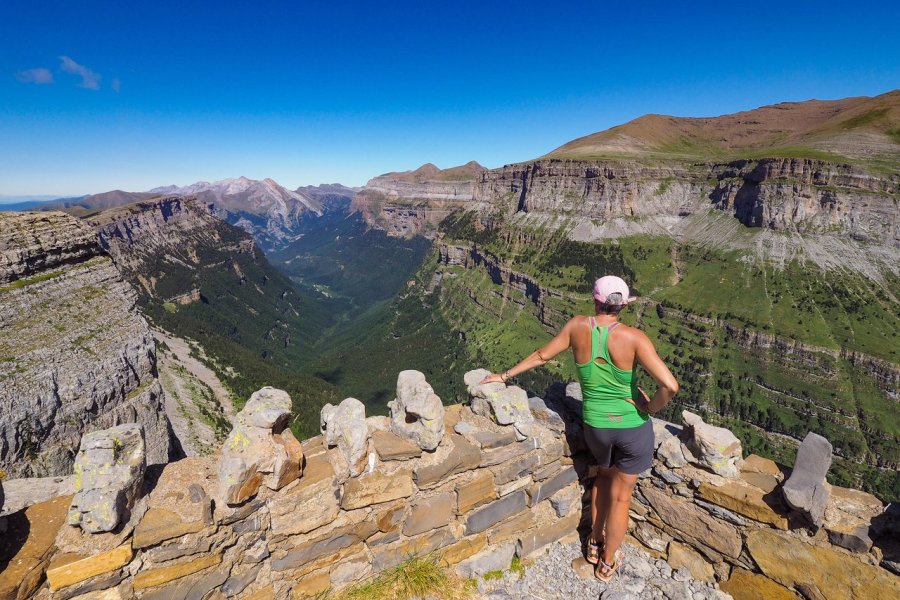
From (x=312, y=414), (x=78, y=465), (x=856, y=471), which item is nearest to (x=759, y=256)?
(x=856, y=471)

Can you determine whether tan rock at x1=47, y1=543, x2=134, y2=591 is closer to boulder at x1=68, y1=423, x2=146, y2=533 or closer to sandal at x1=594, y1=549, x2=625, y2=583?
boulder at x1=68, y1=423, x2=146, y2=533

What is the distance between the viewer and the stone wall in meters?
5.12

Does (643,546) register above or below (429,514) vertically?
below

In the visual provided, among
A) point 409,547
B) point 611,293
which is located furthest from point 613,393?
point 409,547

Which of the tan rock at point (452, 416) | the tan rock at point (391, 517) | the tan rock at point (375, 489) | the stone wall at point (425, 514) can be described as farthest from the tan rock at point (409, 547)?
the tan rock at point (452, 416)

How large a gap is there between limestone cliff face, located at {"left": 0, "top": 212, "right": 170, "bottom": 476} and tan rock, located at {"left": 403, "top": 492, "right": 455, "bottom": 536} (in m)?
33.0

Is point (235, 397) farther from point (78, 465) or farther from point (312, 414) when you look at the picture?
point (78, 465)

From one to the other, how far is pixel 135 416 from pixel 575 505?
1518 inches

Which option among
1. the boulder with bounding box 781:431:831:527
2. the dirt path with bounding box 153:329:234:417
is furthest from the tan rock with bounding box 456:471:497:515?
the dirt path with bounding box 153:329:234:417

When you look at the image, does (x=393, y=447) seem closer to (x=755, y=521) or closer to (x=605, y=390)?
(x=605, y=390)

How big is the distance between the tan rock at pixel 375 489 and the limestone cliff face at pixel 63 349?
32.5 metres

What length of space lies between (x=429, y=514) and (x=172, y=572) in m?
3.76

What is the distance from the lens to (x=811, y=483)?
6.04 m

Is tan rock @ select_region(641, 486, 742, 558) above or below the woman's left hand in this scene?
below
